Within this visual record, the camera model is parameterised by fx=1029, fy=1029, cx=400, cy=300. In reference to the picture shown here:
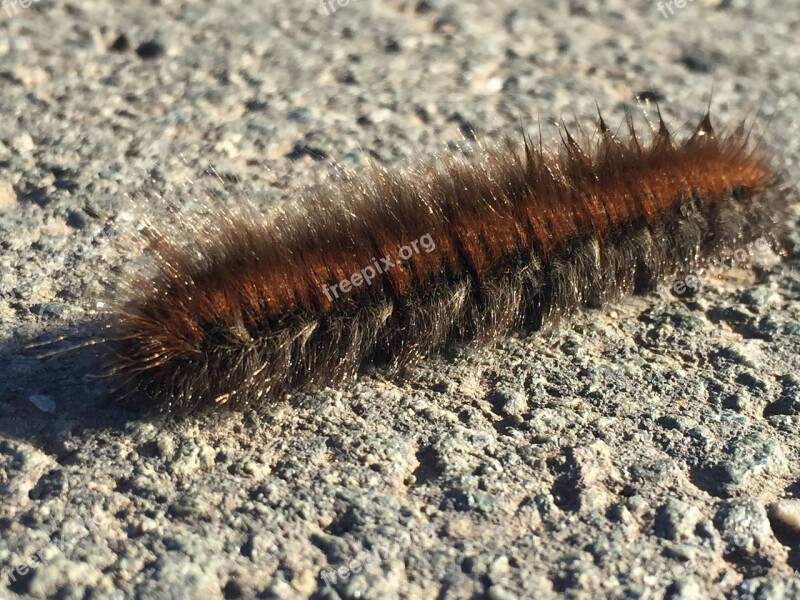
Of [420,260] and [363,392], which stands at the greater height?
[420,260]

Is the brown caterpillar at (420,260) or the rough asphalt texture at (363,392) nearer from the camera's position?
the rough asphalt texture at (363,392)

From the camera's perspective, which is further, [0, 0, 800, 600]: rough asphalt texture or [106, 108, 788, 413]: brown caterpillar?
[106, 108, 788, 413]: brown caterpillar

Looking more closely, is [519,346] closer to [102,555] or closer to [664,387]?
[664,387]

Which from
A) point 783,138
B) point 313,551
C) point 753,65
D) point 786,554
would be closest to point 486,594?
point 313,551
